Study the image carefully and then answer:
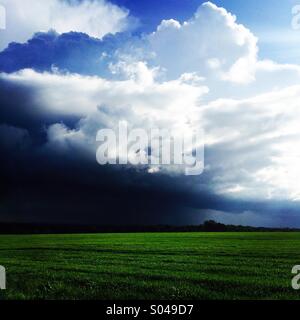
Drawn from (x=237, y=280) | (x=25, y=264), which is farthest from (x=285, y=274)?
(x=25, y=264)

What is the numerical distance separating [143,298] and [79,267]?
29.3 feet

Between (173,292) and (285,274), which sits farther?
(285,274)

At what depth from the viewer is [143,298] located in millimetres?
14453

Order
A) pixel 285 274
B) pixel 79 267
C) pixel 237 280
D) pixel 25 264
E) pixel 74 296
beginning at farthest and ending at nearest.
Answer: pixel 25 264 < pixel 79 267 < pixel 285 274 < pixel 237 280 < pixel 74 296

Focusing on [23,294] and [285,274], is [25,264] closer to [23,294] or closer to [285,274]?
[23,294]

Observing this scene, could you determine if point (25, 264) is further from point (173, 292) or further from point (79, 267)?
point (173, 292)

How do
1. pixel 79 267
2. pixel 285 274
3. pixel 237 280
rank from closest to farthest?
pixel 237 280 → pixel 285 274 → pixel 79 267
